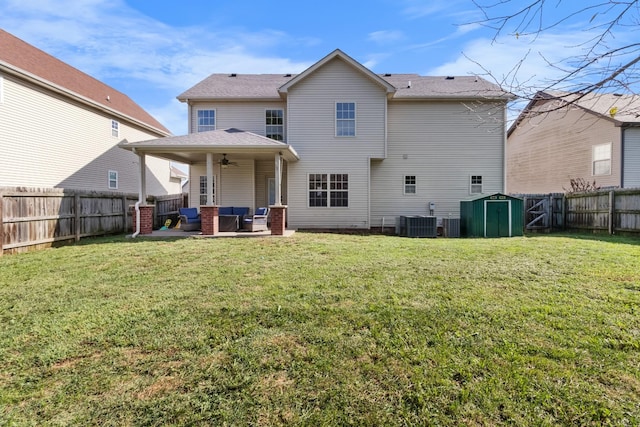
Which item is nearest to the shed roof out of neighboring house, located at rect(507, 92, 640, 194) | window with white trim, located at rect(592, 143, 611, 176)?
neighboring house, located at rect(507, 92, 640, 194)

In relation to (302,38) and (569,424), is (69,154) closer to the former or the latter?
(302,38)

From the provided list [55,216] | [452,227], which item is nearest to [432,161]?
[452,227]

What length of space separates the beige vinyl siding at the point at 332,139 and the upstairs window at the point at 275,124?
1.31 m

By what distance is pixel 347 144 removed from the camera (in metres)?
13.4

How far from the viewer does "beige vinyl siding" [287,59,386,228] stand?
13.3m

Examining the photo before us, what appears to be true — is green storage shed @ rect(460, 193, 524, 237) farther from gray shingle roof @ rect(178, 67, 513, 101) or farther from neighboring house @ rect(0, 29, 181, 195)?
neighboring house @ rect(0, 29, 181, 195)

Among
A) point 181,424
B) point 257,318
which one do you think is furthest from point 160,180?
point 181,424

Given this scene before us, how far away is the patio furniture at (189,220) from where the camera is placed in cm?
1240

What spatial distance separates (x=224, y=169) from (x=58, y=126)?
6.87 m

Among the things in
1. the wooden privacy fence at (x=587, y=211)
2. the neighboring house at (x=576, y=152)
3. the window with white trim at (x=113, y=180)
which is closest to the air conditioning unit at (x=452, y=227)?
the wooden privacy fence at (x=587, y=211)

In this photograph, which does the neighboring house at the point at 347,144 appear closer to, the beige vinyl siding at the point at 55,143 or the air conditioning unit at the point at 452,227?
the air conditioning unit at the point at 452,227

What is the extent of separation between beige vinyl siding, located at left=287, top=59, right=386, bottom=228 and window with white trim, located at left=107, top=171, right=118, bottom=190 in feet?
32.6

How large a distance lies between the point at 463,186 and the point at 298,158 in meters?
A: 7.32

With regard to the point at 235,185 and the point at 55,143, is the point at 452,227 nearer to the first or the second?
the point at 235,185
